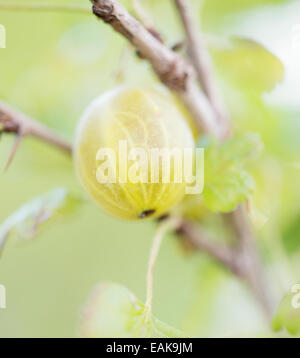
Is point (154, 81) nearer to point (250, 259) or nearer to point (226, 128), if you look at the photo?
point (226, 128)

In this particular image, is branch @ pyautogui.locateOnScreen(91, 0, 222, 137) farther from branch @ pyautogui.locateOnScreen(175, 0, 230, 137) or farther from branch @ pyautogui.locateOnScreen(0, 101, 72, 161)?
branch @ pyautogui.locateOnScreen(0, 101, 72, 161)

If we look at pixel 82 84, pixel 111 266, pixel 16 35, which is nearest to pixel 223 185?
pixel 82 84

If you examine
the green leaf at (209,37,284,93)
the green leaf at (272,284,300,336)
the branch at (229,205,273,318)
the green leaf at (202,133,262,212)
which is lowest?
the branch at (229,205,273,318)

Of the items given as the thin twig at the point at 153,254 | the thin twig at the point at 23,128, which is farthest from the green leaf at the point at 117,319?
the thin twig at the point at 23,128

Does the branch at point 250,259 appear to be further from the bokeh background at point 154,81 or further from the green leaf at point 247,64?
the green leaf at point 247,64

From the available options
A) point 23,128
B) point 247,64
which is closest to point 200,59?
point 247,64

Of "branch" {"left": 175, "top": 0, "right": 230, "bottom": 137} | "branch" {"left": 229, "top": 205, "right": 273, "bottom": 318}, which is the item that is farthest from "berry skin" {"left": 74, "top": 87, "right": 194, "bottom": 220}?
"branch" {"left": 229, "top": 205, "right": 273, "bottom": 318}
